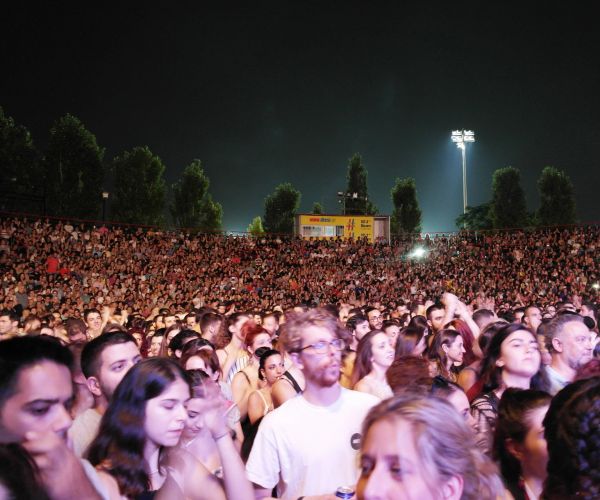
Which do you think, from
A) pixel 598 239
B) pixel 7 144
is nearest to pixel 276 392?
pixel 598 239

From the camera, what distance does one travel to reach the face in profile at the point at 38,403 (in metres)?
1.83

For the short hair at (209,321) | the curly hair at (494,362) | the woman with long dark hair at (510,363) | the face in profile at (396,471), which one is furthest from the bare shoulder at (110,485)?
the short hair at (209,321)

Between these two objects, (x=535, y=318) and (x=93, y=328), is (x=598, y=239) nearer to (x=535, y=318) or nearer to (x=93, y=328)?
(x=535, y=318)

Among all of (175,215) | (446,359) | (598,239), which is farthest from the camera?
(175,215)

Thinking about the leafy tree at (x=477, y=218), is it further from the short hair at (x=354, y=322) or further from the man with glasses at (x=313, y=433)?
the man with glasses at (x=313, y=433)

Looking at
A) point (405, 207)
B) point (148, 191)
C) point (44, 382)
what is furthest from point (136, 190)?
point (44, 382)

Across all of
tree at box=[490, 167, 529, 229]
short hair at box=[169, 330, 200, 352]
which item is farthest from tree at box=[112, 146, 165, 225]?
short hair at box=[169, 330, 200, 352]

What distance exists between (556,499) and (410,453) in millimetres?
571

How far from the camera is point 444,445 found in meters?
1.56

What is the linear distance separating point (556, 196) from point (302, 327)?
50.1 metres

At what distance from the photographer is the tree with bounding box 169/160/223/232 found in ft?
181

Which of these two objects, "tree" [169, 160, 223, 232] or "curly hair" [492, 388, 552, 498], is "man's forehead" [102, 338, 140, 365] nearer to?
"curly hair" [492, 388, 552, 498]

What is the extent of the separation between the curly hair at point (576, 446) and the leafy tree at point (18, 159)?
134ft

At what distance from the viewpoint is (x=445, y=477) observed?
1534 millimetres
